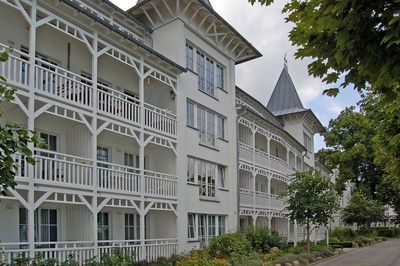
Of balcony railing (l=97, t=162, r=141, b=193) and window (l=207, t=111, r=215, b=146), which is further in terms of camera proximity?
window (l=207, t=111, r=215, b=146)

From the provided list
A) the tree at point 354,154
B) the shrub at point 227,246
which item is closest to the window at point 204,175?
the shrub at point 227,246

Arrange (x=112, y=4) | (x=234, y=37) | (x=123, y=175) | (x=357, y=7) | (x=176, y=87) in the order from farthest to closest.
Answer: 1. (x=234, y=37)
2. (x=176, y=87)
3. (x=112, y=4)
4. (x=123, y=175)
5. (x=357, y=7)

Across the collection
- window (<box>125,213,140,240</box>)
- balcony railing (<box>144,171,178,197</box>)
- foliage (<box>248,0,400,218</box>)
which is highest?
foliage (<box>248,0,400,218</box>)

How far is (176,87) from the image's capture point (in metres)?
19.4

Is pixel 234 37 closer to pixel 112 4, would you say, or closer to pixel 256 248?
pixel 112 4

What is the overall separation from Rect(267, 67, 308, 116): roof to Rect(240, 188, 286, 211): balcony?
11.2 m

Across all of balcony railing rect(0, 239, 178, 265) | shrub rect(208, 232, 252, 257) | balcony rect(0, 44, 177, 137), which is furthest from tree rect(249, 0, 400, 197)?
shrub rect(208, 232, 252, 257)

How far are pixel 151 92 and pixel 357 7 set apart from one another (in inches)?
629

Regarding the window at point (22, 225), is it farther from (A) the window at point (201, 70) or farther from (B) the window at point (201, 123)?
(A) the window at point (201, 70)

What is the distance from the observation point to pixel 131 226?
1778cm

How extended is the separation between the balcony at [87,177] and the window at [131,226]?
160 cm

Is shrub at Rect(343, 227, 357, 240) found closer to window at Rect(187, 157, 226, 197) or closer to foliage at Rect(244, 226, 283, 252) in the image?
foliage at Rect(244, 226, 283, 252)

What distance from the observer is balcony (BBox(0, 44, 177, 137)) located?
12273mm

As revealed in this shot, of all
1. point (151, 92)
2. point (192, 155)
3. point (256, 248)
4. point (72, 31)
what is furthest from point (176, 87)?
point (256, 248)
